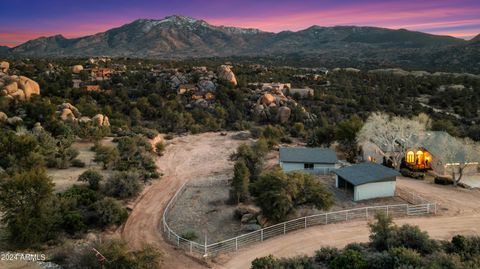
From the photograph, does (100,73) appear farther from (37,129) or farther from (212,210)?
(212,210)

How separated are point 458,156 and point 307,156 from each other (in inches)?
505

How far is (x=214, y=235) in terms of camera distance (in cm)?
2367

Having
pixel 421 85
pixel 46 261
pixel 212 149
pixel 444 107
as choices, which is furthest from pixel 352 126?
pixel 421 85

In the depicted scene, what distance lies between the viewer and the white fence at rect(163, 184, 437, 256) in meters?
21.3

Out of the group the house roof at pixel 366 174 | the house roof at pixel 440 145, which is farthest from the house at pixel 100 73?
the house roof at pixel 440 145

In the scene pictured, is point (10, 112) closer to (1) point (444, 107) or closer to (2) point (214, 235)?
(2) point (214, 235)

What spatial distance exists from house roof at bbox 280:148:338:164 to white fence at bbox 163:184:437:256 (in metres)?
8.50

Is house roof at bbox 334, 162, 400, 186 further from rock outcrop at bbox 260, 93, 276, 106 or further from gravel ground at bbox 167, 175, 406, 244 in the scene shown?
rock outcrop at bbox 260, 93, 276, 106

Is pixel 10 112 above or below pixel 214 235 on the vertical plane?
above

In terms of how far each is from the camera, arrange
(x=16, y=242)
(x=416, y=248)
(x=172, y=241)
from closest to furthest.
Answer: (x=416, y=248)
(x=16, y=242)
(x=172, y=241)

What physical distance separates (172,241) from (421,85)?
82.4m

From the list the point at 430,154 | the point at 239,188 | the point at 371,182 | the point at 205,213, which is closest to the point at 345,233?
the point at 371,182

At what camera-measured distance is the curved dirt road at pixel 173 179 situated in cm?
2188

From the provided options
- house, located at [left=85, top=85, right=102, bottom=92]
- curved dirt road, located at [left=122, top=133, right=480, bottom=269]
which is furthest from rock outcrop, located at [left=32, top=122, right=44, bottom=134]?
house, located at [left=85, top=85, right=102, bottom=92]
